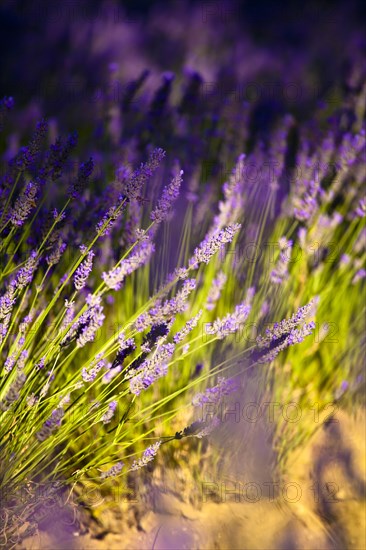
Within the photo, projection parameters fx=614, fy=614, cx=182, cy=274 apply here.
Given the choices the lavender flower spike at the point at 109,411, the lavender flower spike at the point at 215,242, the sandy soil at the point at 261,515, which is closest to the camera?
the lavender flower spike at the point at 215,242

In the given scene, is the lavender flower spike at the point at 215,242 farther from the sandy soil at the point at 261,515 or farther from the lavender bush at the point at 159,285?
the sandy soil at the point at 261,515

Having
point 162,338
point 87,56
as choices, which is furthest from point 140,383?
point 87,56

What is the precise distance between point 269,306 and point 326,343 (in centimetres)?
28

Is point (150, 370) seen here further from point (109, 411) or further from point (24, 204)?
point (24, 204)

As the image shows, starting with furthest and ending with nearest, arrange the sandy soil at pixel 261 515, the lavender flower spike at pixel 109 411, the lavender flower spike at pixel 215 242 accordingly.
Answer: the sandy soil at pixel 261 515 < the lavender flower spike at pixel 109 411 < the lavender flower spike at pixel 215 242

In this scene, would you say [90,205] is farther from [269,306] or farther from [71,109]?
[71,109]

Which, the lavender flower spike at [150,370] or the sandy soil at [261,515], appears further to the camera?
the sandy soil at [261,515]

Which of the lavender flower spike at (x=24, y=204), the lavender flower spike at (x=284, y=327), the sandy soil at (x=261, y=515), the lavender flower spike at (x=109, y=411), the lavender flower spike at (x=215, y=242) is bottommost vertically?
the sandy soil at (x=261, y=515)

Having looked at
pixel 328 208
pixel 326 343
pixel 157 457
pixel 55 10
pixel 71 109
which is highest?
pixel 55 10

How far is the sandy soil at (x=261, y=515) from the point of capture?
141 centimetres

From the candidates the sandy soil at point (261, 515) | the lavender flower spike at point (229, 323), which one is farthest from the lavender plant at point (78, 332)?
the sandy soil at point (261, 515)

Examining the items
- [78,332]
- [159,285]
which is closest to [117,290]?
[78,332]

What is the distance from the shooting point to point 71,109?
3326mm

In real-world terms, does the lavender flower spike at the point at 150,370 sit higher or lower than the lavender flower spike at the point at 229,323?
lower
